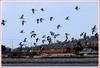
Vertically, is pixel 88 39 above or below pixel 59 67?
above

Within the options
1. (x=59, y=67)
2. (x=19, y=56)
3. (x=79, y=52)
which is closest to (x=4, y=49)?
(x=19, y=56)

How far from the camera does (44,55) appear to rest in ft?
10.8

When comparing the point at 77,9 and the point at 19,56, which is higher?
the point at 77,9

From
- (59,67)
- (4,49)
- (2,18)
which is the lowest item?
(59,67)

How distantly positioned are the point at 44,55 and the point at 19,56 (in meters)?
0.32

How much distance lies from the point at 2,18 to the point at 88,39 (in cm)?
110

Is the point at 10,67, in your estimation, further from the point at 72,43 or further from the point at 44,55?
the point at 72,43

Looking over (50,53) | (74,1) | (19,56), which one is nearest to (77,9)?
(74,1)

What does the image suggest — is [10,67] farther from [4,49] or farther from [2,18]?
[2,18]

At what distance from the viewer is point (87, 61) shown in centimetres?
329

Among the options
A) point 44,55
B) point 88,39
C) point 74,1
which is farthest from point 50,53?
point 74,1

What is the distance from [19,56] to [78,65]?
748 mm

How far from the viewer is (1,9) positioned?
129 inches

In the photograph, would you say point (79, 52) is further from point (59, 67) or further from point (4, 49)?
point (4, 49)
